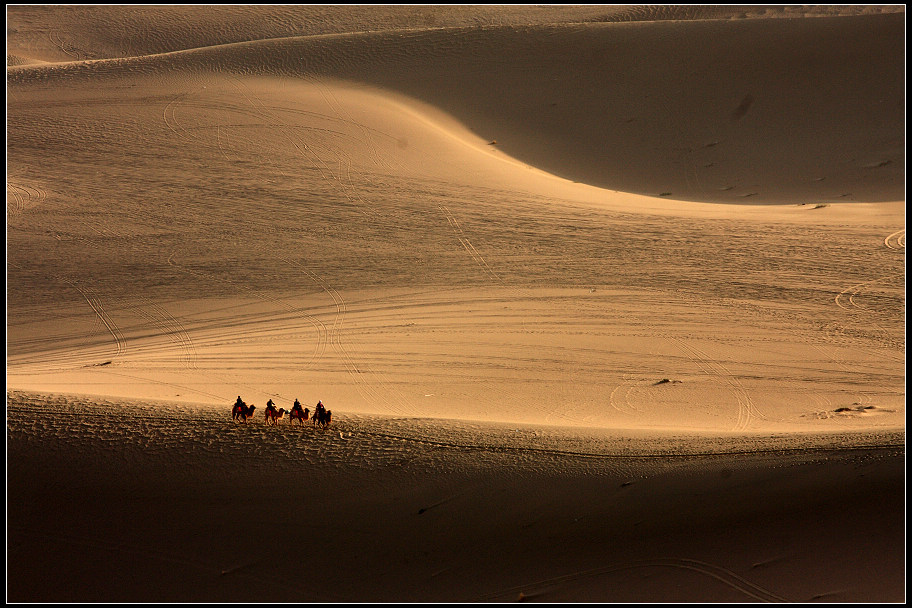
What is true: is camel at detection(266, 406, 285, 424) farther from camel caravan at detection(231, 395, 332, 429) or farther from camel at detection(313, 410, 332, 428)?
camel at detection(313, 410, 332, 428)

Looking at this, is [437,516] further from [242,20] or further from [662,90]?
[242,20]

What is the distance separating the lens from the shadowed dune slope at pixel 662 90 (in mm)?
18703

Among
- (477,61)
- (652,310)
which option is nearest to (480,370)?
(652,310)

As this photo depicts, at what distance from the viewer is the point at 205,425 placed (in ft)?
25.3

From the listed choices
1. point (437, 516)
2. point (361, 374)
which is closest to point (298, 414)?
point (437, 516)

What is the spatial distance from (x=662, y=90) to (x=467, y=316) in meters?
13.6

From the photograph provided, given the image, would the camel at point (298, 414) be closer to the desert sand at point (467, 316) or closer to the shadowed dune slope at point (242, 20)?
the desert sand at point (467, 316)

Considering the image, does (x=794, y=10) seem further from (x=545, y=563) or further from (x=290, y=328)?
(x=545, y=563)

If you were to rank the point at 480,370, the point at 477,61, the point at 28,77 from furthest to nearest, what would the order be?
1. the point at 477,61
2. the point at 28,77
3. the point at 480,370

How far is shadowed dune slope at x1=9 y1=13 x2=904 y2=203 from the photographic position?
1870 cm

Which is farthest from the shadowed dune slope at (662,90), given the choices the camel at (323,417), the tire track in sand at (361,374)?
the camel at (323,417)

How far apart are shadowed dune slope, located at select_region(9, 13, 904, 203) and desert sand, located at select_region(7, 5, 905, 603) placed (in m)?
0.12

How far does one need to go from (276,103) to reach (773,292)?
14517 mm

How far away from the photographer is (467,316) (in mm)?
11789
